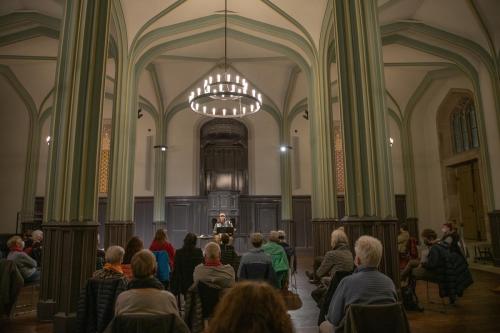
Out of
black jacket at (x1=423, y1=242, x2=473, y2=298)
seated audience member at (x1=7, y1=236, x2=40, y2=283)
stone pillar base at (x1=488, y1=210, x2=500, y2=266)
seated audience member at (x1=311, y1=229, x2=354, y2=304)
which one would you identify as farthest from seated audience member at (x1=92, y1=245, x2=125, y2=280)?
stone pillar base at (x1=488, y1=210, x2=500, y2=266)

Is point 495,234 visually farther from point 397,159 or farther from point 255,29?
point 255,29

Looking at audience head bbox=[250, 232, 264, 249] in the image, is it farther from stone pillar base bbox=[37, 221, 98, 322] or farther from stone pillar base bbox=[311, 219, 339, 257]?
stone pillar base bbox=[311, 219, 339, 257]

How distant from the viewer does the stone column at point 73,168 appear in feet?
15.9

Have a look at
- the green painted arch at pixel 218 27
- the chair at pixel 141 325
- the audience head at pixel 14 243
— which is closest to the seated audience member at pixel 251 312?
the chair at pixel 141 325

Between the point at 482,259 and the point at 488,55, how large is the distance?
5.53m

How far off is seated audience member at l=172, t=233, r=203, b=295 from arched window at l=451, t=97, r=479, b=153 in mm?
10993

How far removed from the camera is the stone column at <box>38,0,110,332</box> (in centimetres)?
486

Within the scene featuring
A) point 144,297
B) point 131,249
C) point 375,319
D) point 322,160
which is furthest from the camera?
point 322,160

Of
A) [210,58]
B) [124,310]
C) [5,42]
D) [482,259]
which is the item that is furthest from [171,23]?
[482,259]

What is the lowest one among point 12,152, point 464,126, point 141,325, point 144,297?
point 141,325

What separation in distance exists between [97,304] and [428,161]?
45.8 ft

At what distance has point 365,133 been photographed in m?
5.46

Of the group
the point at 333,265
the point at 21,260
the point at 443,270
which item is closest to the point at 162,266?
the point at 333,265

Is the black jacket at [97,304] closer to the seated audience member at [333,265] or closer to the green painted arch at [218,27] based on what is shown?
the seated audience member at [333,265]
